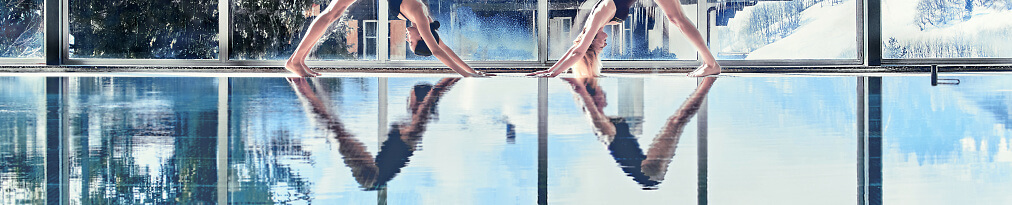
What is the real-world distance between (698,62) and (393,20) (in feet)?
7.00

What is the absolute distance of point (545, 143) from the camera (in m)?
1.35

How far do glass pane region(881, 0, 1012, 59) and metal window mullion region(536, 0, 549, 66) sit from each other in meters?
2.36

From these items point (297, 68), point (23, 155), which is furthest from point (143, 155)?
point (297, 68)

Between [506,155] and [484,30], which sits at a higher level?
[484,30]

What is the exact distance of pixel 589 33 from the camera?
435cm

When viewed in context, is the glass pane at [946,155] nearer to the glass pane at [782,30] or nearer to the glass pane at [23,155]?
the glass pane at [23,155]

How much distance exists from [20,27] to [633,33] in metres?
4.33

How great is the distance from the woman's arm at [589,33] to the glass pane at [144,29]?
335cm

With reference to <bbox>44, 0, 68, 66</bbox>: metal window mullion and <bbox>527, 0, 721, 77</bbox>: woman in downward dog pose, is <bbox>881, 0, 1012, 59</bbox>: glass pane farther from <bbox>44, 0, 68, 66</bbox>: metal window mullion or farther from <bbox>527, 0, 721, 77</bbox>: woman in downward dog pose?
<bbox>44, 0, 68, 66</bbox>: metal window mullion

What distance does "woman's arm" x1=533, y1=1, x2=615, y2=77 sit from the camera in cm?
428

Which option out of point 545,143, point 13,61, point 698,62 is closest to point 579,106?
point 545,143

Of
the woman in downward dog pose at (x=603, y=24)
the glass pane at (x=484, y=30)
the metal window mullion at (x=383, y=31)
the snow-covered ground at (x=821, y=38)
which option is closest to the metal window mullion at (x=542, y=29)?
the glass pane at (x=484, y=30)

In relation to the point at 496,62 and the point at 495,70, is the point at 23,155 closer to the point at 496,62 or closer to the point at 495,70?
the point at 495,70

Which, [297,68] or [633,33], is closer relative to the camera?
[297,68]
